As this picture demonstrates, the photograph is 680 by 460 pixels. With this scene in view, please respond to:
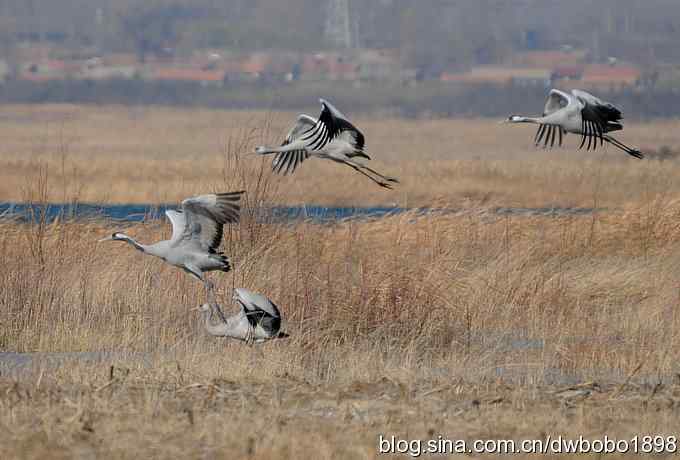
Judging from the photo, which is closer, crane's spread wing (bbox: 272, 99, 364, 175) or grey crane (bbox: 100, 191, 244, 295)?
grey crane (bbox: 100, 191, 244, 295)

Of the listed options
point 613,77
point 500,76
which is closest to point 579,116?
point 613,77

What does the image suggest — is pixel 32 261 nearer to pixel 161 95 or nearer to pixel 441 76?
pixel 161 95

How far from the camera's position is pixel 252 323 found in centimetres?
948

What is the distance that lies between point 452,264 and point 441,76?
231ft

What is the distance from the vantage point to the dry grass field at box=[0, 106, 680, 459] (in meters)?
7.60

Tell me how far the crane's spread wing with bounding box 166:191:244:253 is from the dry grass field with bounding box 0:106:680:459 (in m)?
0.81

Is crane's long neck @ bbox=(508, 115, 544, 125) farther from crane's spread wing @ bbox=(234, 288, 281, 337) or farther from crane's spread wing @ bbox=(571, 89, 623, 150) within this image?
crane's spread wing @ bbox=(234, 288, 281, 337)

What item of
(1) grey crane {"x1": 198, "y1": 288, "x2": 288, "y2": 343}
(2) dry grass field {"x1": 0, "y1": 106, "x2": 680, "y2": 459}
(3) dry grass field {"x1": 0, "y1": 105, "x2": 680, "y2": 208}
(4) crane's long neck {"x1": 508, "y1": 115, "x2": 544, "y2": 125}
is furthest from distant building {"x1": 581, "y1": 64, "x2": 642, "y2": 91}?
(1) grey crane {"x1": 198, "y1": 288, "x2": 288, "y2": 343}

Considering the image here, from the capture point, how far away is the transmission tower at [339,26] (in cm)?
9000

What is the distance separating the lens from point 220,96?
68188 mm

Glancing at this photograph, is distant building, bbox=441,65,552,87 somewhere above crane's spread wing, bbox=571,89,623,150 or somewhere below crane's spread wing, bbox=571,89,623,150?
below

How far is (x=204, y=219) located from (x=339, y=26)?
276 ft

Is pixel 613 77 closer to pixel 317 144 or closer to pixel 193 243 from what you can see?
pixel 317 144

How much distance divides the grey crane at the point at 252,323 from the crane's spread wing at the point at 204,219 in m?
0.49
